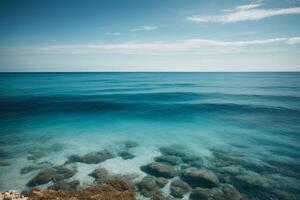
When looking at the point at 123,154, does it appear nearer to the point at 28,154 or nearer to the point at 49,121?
the point at 28,154

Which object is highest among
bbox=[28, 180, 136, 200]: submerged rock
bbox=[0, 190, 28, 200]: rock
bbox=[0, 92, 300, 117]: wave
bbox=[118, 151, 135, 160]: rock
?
bbox=[0, 190, 28, 200]: rock

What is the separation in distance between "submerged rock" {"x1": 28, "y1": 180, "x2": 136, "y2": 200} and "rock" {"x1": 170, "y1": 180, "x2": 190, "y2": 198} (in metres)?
4.50

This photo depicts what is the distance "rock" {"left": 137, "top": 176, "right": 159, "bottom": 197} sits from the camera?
436 inches

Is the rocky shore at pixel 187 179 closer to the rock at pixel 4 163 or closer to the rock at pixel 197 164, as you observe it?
the rock at pixel 197 164

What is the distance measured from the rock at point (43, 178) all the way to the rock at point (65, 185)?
767 mm

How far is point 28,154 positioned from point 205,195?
1441 centimetres

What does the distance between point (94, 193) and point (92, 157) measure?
30.2 feet

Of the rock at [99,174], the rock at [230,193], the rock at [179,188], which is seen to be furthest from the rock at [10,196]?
the rock at [230,193]

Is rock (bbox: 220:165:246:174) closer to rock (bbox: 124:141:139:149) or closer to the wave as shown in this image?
rock (bbox: 124:141:139:149)

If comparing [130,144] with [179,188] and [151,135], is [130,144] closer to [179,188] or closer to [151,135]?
[151,135]

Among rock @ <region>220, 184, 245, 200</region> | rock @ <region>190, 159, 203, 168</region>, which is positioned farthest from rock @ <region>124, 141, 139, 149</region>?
rock @ <region>220, 184, 245, 200</region>

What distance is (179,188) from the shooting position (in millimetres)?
11586

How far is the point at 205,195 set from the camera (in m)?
10.9

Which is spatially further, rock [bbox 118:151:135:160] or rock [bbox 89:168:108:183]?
rock [bbox 118:151:135:160]
